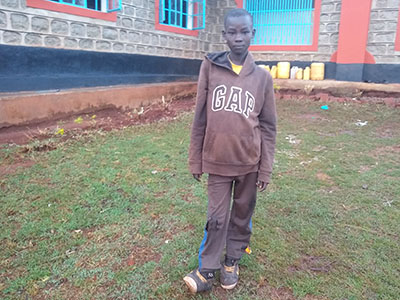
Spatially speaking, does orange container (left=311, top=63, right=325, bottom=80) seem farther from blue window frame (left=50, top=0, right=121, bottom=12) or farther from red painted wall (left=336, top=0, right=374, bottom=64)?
blue window frame (left=50, top=0, right=121, bottom=12)

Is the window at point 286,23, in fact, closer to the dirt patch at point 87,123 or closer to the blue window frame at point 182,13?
the blue window frame at point 182,13

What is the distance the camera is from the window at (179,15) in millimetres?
8195

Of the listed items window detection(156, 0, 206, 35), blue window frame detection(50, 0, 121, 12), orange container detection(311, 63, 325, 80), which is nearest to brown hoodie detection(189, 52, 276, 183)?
blue window frame detection(50, 0, 121, 12)

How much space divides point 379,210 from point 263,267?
147 cm

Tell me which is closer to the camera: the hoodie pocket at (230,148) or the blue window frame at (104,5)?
the hoodie pocket at (230,148)

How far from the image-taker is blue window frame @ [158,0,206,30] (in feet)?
27.9

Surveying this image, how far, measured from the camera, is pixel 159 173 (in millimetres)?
3889

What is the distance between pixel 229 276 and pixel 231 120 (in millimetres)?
970

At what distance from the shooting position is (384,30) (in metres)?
8.45

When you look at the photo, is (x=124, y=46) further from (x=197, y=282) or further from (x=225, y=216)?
(x=197, y=282)

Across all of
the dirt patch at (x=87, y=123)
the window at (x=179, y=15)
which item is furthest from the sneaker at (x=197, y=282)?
the window at (x=179, y=15)

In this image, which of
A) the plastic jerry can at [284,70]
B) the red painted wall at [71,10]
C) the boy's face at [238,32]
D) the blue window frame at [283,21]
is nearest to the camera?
the boy's face at [238,32]

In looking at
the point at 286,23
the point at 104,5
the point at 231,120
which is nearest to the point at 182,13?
the point at 104,5

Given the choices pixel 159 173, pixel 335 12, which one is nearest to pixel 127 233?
pixel 159 173
